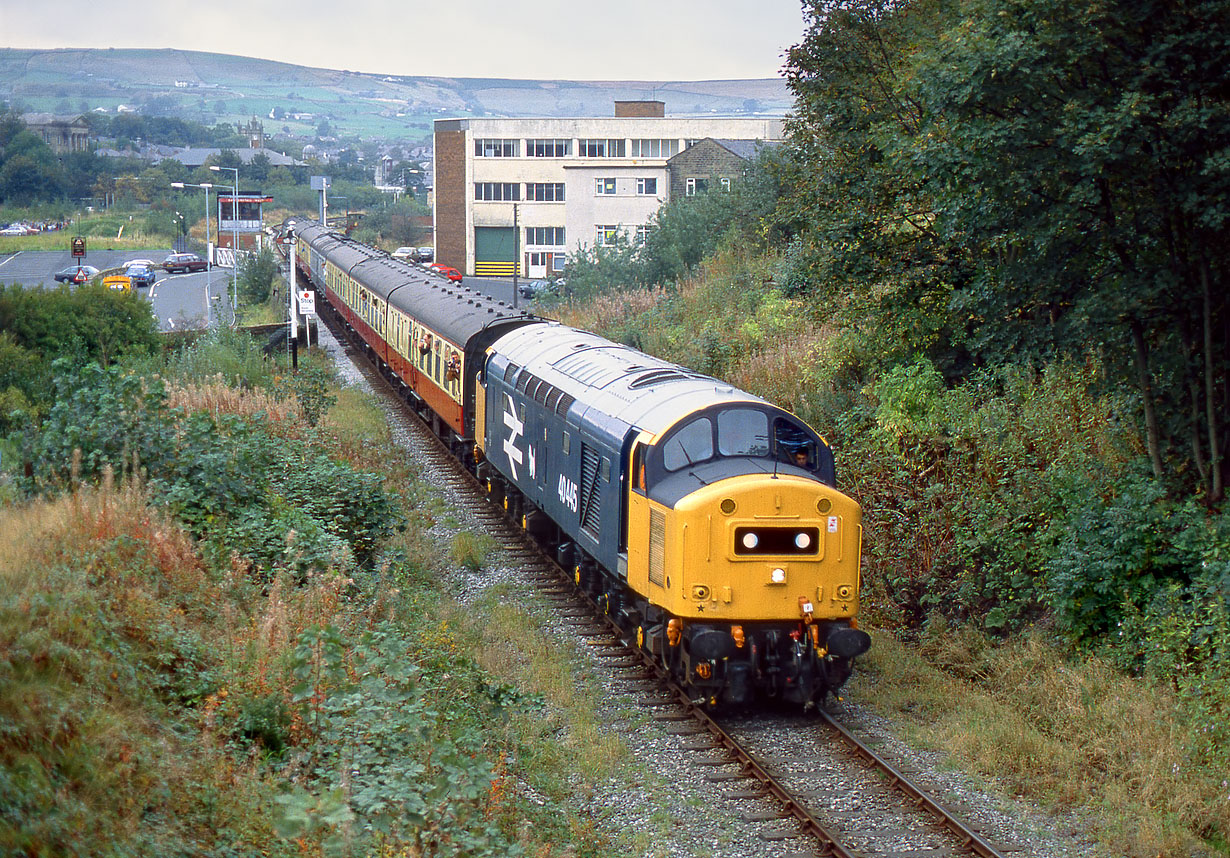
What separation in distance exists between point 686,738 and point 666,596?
1390 mm

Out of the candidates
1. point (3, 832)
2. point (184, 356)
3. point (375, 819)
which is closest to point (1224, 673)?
point (375, 819)

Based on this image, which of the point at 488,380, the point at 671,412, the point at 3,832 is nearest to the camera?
the point at 3,832

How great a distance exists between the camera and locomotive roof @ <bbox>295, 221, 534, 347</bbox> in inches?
899

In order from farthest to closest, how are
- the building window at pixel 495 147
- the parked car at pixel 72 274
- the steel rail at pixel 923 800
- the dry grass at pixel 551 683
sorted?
1. the building window at pixel 495 147
2. the parked car at pixel 72 274
3. the dry grass at pixel 551 683
4. the steel rail at pixel 923 800

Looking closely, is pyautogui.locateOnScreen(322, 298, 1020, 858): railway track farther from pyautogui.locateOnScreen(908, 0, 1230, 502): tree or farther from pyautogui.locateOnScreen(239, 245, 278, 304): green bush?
pyautogui.locateOnScreen(239, 245, 278, 304): green bush

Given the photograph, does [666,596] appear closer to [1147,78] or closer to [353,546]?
[353,546]

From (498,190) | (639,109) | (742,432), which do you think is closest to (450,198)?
(498,190)

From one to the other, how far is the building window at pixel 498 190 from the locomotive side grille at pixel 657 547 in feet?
214

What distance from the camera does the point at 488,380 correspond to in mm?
19938

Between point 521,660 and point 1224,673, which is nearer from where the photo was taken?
point 1224,673

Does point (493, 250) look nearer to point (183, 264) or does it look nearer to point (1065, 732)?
point (183, 264)

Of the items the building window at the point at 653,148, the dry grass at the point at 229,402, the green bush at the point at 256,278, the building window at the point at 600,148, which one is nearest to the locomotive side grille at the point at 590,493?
the dry grass at the point at 229,402

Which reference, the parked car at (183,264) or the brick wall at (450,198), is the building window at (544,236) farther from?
the parked car at (183,264)

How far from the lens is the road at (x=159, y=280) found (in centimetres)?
4862
